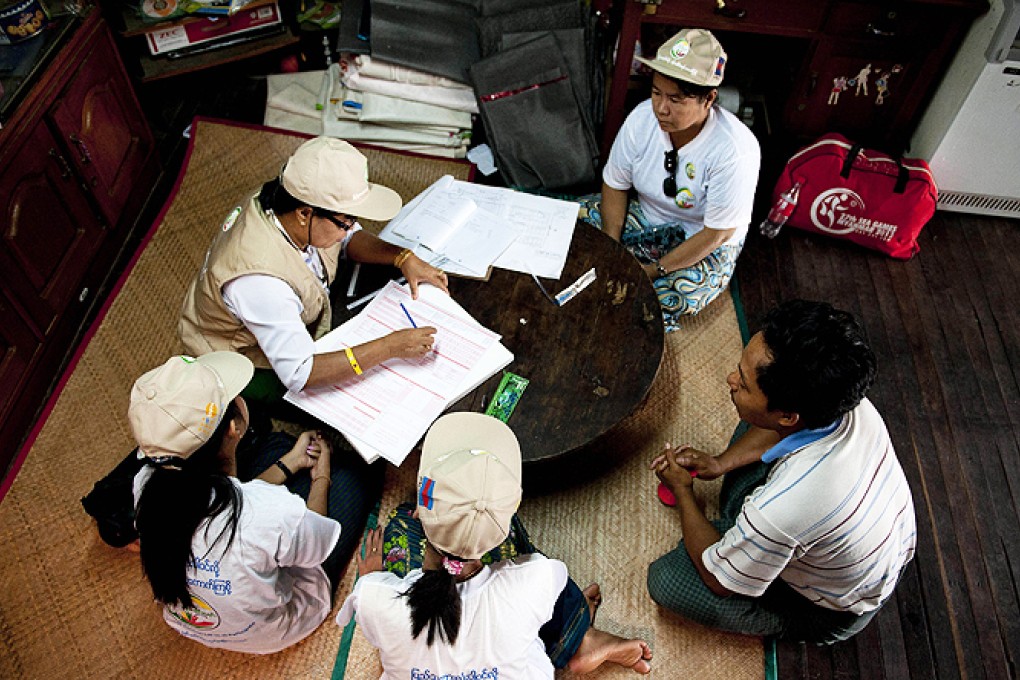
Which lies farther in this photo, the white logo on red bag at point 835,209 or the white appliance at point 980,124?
the white logo on red bag at point 835,209

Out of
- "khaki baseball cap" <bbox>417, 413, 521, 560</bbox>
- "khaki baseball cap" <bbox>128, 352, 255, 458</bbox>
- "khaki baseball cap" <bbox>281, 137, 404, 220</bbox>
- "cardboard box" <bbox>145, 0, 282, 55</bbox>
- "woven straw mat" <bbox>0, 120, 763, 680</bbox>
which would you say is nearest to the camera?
"khaki baseball cap" <bbox>417, 413, 521, 560</bbox>

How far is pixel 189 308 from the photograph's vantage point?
1819 millimetres

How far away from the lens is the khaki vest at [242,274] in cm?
164

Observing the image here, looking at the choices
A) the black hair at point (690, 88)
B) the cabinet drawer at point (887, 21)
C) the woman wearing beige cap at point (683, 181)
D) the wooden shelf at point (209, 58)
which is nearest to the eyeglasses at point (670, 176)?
the woman wearing beige cap at point (683, 181)

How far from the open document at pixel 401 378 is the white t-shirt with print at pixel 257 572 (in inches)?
8.1

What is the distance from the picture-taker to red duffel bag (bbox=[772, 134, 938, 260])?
103 inches

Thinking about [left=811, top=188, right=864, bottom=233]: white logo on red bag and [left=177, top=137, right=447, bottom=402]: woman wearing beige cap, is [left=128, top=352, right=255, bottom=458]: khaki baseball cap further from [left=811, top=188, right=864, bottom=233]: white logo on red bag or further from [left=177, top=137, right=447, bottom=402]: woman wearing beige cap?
[left=811, top=188, right=864, bottom=233]: white logo on red bag

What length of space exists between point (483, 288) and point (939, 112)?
1.96 meters

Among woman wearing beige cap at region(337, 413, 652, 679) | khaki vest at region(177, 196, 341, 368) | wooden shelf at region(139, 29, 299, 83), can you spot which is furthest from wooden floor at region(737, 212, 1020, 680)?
wooden shelf at region(139, 29, 299, 83)

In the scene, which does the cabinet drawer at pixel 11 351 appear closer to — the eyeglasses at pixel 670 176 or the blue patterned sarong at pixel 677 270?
the blue patterned sarong at pixel 677 270

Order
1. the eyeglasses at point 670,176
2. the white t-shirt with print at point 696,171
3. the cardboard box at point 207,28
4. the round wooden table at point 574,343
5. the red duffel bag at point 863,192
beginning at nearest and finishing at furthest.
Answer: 1. the round wooden table at point 574,343
2. the white t-shirt with print at point 696,171
3. the eyeglasses at point 670,176
4. the red duffel bag at point 863,192
5. the cardboard box at point 207,28

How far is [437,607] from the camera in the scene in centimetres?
121

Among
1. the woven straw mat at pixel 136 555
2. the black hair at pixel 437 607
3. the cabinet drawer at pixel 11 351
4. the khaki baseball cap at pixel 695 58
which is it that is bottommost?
the woven straw mat at pixel 136 555

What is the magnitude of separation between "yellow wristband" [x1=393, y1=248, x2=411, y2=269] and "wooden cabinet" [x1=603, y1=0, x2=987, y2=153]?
4.14ft
